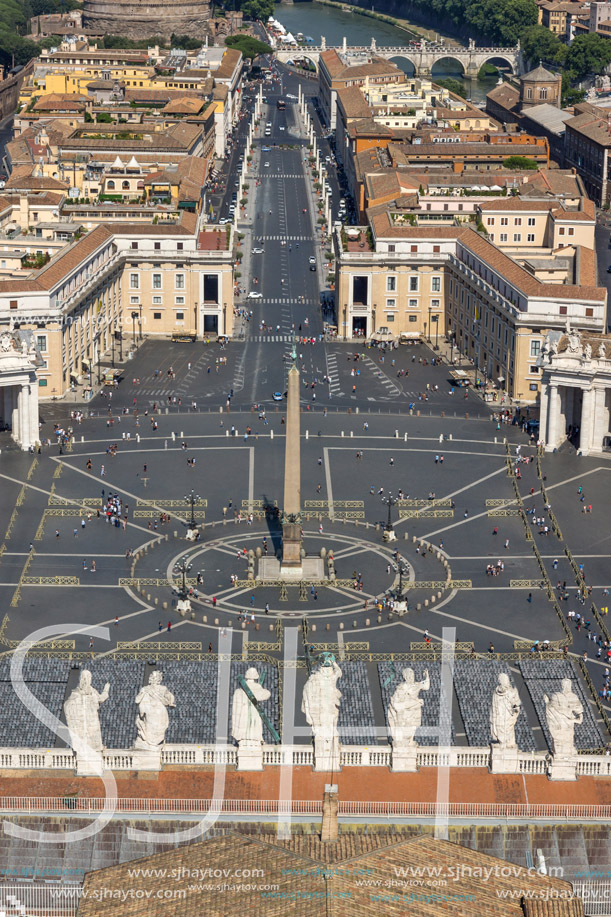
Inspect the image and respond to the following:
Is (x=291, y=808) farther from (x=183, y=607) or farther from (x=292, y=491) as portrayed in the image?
(x=292, y=491)

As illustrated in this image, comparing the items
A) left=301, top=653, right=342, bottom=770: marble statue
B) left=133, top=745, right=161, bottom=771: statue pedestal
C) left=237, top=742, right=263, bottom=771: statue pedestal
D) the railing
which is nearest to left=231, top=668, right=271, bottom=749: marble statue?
left=237, top=742, right=263, bottom=771: statue pedestal

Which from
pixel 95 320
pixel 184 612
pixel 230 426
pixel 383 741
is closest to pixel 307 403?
pixel 230 426

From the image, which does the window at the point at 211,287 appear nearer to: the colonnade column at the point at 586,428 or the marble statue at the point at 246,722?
the colonnade column at the point at 586,428

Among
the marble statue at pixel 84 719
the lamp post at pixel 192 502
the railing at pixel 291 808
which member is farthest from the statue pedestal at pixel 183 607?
the railing at pixel 291 808

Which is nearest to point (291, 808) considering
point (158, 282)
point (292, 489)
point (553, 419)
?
point (292, 489)

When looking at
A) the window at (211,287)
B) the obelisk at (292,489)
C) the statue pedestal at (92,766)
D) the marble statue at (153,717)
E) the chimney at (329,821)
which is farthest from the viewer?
the window at (211,287)

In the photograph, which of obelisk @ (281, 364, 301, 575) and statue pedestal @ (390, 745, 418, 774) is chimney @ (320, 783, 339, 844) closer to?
statue pedestal @ (390, 745, 418, 774)
